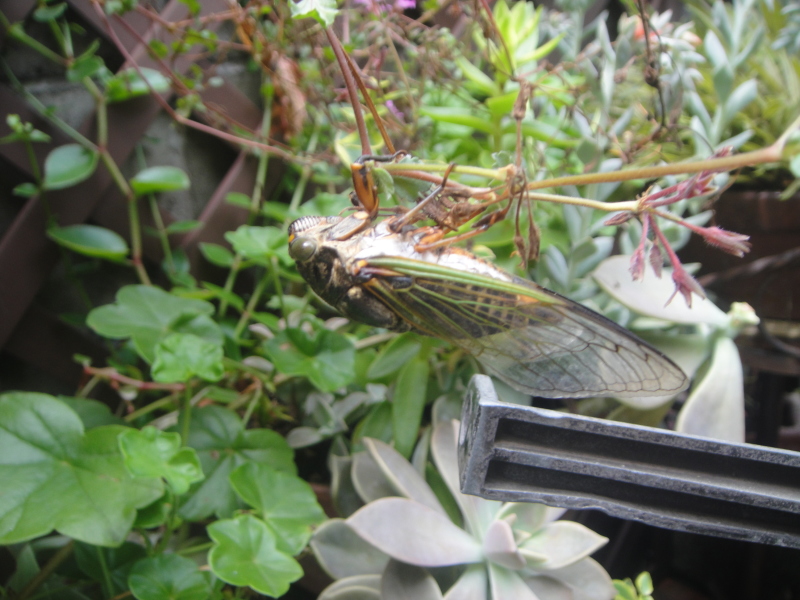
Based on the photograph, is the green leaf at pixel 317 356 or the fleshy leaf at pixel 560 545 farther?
the green leaf at pixel 317 356

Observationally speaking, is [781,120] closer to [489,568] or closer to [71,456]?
[489,568]

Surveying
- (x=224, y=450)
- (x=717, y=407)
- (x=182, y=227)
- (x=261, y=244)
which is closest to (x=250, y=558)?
(x=224, y=450)

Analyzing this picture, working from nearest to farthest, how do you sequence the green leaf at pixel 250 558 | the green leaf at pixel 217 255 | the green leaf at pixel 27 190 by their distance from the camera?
the green leaf at pixel 250 558
the green leaf at pixel 27 190
the green leaf at pixel 217 255

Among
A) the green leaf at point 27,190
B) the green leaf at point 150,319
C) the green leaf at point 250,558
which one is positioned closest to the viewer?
the green leaf at point 250,558

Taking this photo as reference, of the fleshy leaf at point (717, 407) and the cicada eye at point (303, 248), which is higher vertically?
the cicada eye at point (303, 248)

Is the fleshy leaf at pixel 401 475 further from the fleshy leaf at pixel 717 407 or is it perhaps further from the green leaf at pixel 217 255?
the green leaf at pixel 217 255

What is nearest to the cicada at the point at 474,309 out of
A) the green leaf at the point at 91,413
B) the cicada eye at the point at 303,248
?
the cicada eye at the point at 303,248

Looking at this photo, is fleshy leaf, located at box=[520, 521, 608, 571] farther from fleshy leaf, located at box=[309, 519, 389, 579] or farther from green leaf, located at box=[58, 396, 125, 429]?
green leaf, located at box=[58, 396, 125, 429]

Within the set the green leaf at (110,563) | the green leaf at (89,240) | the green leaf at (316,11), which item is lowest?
the green leaf at (110,563)
